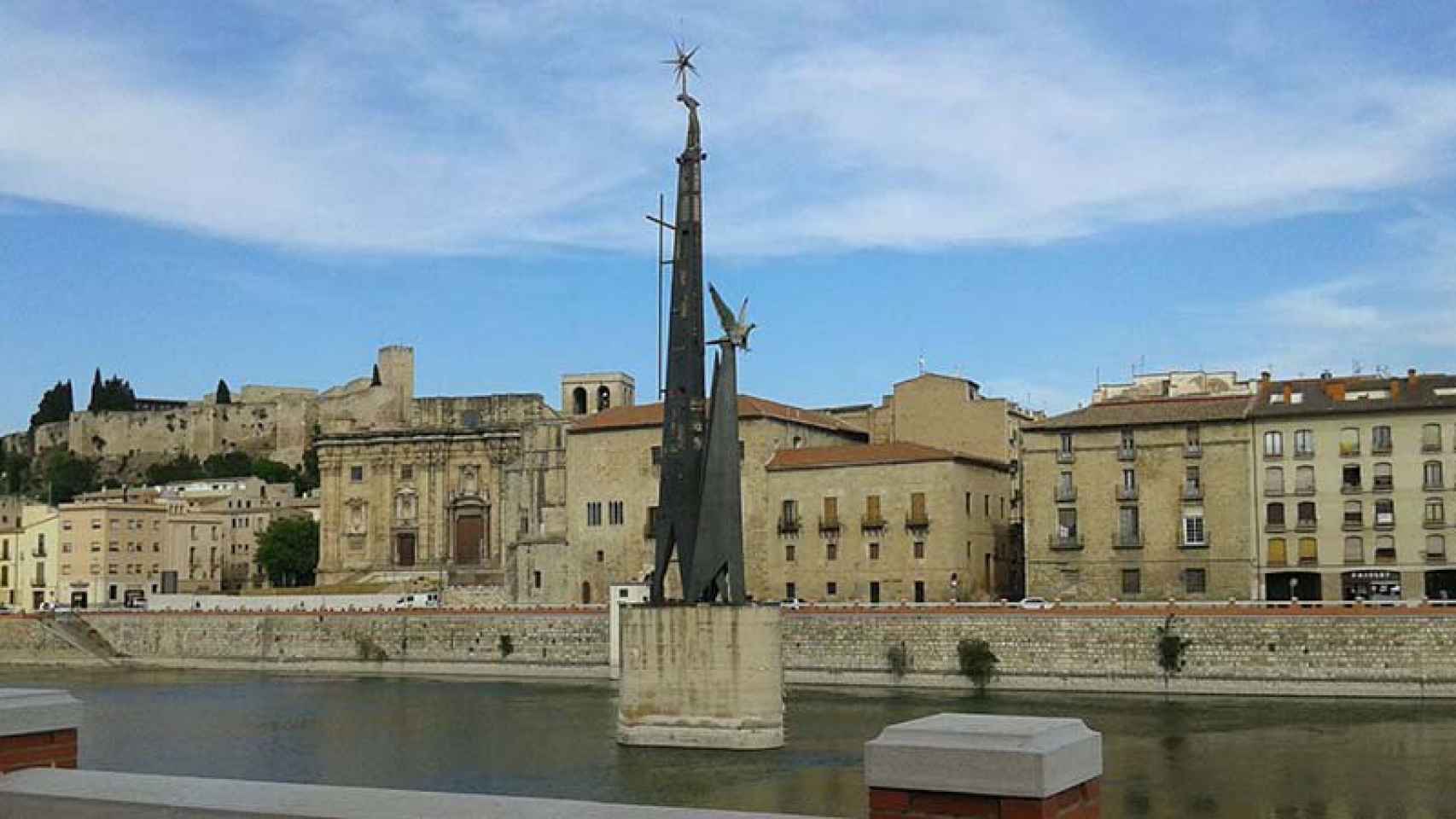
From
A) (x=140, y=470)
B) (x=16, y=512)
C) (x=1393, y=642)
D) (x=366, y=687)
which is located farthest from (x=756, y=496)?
(x=140, y=470)

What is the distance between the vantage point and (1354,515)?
54.4 m

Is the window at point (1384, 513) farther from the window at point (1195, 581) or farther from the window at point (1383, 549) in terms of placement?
the window at point (1195, 581)

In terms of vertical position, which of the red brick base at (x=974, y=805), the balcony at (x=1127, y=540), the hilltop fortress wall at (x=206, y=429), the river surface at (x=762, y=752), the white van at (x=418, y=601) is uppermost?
the hilltop fortress wall at (x=206, y=429)

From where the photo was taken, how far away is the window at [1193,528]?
2203 inches

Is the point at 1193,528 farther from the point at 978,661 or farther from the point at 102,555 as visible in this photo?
the point at 102,555

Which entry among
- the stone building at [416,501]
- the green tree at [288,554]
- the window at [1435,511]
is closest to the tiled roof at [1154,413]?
the window at [1435,511]

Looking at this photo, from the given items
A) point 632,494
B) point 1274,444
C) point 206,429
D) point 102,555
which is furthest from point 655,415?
point 206,429

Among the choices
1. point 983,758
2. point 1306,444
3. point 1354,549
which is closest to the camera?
point 983,758

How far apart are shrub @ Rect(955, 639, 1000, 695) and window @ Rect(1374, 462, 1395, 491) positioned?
15.5 metres

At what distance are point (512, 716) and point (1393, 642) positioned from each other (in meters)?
23.4

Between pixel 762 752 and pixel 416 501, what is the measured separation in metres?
57.8

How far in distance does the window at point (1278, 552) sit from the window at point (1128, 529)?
14.3ft

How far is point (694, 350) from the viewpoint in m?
34.0

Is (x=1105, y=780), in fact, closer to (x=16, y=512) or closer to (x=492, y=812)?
(x=492, y=812)
